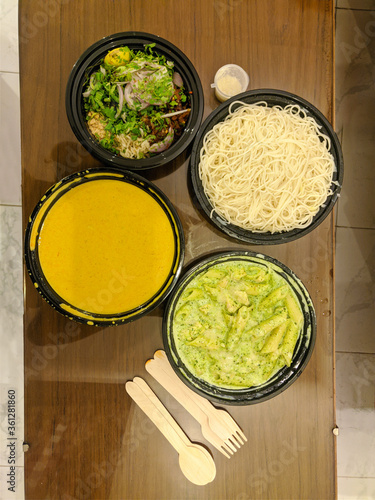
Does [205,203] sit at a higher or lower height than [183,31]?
lower

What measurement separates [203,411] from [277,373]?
1.43ft

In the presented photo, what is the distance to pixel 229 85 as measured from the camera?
200cm

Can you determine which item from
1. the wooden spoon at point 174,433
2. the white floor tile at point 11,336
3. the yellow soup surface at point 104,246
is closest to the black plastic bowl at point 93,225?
the yellow soup surface at point 104,246

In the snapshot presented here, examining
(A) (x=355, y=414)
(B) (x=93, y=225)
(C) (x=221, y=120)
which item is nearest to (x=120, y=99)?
(C) (x=221, y=120)

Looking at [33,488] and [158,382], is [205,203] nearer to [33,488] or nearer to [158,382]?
[158,382]

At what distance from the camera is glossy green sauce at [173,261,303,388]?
191 centimetres

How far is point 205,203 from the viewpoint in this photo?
1.87 m

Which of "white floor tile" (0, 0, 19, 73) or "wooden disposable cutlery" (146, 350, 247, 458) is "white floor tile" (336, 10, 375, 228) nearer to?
"wooden disposable cutlery" (146, 350, 247, 458)

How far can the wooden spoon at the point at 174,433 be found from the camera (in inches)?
80.1

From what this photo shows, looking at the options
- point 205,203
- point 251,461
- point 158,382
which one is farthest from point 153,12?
point 251,461

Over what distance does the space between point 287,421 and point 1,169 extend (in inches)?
99.1

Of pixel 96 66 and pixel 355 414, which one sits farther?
pixel 355 414

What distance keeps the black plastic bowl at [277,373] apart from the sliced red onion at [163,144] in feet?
1.84

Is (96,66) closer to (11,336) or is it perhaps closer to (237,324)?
(237,324)
